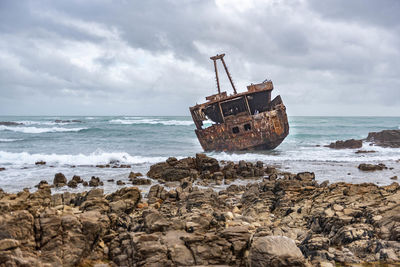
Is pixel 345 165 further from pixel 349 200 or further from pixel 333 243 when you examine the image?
pixel 333 243

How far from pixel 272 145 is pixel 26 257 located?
19841 millimetres

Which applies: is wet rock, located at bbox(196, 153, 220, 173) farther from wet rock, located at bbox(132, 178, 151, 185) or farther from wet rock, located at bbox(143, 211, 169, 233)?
wet rock, located at bbox(143, 211, 169, 233)

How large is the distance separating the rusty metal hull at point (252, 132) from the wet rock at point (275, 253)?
1757cm

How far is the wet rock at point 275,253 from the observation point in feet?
13.5

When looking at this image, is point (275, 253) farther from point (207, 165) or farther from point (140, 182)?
point (207, 165)

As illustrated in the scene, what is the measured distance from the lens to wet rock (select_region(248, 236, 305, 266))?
13.5 feet

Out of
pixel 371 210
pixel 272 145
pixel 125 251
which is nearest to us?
pixel 125 251

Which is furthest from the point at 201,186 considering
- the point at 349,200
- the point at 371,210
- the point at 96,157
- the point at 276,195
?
the point at 96,157

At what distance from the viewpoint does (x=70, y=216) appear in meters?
5.29

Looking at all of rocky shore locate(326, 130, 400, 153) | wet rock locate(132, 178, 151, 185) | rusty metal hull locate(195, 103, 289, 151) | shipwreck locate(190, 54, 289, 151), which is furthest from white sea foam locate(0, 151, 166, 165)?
rocky shore locate(326, 130, 400, 153)

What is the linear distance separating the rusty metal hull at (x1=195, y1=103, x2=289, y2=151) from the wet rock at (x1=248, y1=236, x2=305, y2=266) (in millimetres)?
17567

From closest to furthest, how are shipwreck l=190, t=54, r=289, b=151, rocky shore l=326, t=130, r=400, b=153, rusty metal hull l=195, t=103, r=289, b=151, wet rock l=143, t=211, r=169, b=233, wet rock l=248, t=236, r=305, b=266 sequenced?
wet rock l=248, t=236, r=305, b=266 → wet rock l=143, t=211, r=169, b=233 → rusty metal hull l=195, t=103, r=289, b=151 → shipwreck l=190, t=54, r=289, b=151 → rocky shore l=326, t=130, r=400, b=153

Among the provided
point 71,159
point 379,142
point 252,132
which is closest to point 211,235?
point 252,132

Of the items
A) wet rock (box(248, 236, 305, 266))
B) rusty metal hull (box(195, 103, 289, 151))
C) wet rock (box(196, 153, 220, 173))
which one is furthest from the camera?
rusty metal hull (box(195, 103, 289, 151))
